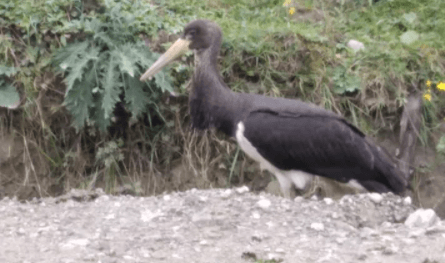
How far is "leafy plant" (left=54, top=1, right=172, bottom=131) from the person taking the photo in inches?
251

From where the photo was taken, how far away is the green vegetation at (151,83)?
21.9 ft

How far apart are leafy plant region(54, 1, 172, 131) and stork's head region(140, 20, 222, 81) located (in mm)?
218

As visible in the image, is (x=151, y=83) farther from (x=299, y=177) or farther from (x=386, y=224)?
(x=386, y=224)

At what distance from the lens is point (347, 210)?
4.95m

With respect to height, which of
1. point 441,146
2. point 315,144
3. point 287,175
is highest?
point 315,144

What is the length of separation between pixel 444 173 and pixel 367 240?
9.47 ft

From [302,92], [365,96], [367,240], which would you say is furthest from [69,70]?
[367,240]

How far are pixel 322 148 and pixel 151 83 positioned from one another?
1.62m

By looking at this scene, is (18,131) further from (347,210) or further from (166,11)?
(347,210)

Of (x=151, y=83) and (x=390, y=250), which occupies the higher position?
(x=151, y=83)

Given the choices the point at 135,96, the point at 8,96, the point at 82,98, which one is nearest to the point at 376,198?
the point at 135,96

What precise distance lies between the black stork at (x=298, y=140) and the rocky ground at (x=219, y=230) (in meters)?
0.57

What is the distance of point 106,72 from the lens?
6.46 m

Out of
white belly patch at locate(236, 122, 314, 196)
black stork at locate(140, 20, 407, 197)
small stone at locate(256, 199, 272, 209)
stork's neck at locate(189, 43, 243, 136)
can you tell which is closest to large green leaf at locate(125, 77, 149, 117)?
stork's neck at locate(189, 43, 243, 136)
